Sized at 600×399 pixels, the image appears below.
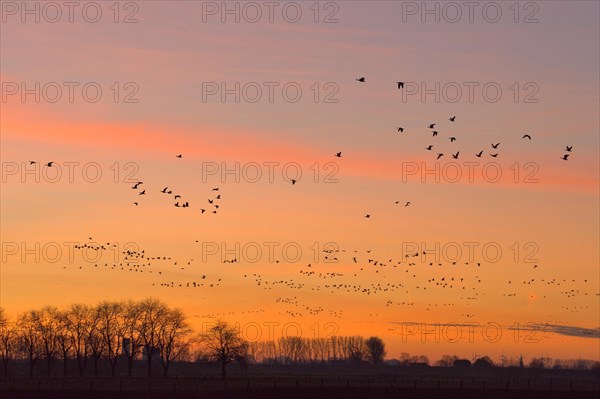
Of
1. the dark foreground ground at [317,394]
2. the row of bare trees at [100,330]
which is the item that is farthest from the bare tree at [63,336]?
the dark foreground ground at [317,394]

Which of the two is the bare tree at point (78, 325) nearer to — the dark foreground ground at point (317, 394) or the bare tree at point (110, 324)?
Answer: the bare tree at point (110, 324)

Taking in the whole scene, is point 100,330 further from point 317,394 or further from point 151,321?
point 317,394

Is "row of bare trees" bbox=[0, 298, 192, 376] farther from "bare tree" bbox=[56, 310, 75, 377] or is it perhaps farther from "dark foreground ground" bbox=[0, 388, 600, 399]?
"dark foreground ground" bbox=[0, 388, 600, 399]

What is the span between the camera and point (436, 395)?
96.9m

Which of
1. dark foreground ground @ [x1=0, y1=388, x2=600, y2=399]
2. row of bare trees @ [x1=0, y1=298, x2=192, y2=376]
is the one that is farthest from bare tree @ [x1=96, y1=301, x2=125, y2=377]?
dark foreground ground @ [x1=0, y1=388, x2=600, y2=399]

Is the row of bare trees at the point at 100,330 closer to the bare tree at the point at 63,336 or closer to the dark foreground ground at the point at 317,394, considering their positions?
the bare tree at the point at 63,336

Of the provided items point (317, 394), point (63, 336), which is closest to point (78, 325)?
point (63, 336)

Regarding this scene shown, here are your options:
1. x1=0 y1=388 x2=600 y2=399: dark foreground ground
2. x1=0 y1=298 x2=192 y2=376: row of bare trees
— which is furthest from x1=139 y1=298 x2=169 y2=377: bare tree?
x1=0 y1=388 x2=600 y2=399: dark foreground ground

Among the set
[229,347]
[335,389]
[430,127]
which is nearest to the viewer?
[430,127]

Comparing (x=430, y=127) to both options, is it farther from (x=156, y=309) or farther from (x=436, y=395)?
(x=156, y=309)

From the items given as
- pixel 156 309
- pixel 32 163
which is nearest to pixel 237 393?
pixel 32 163

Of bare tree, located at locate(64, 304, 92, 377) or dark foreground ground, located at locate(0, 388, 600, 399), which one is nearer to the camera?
dark foreground ground, located at locate(0, 388, 600, 399)

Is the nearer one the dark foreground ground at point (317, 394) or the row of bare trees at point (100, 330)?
the dark foreground ground at point (317, 394)

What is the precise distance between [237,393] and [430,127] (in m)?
42.1
